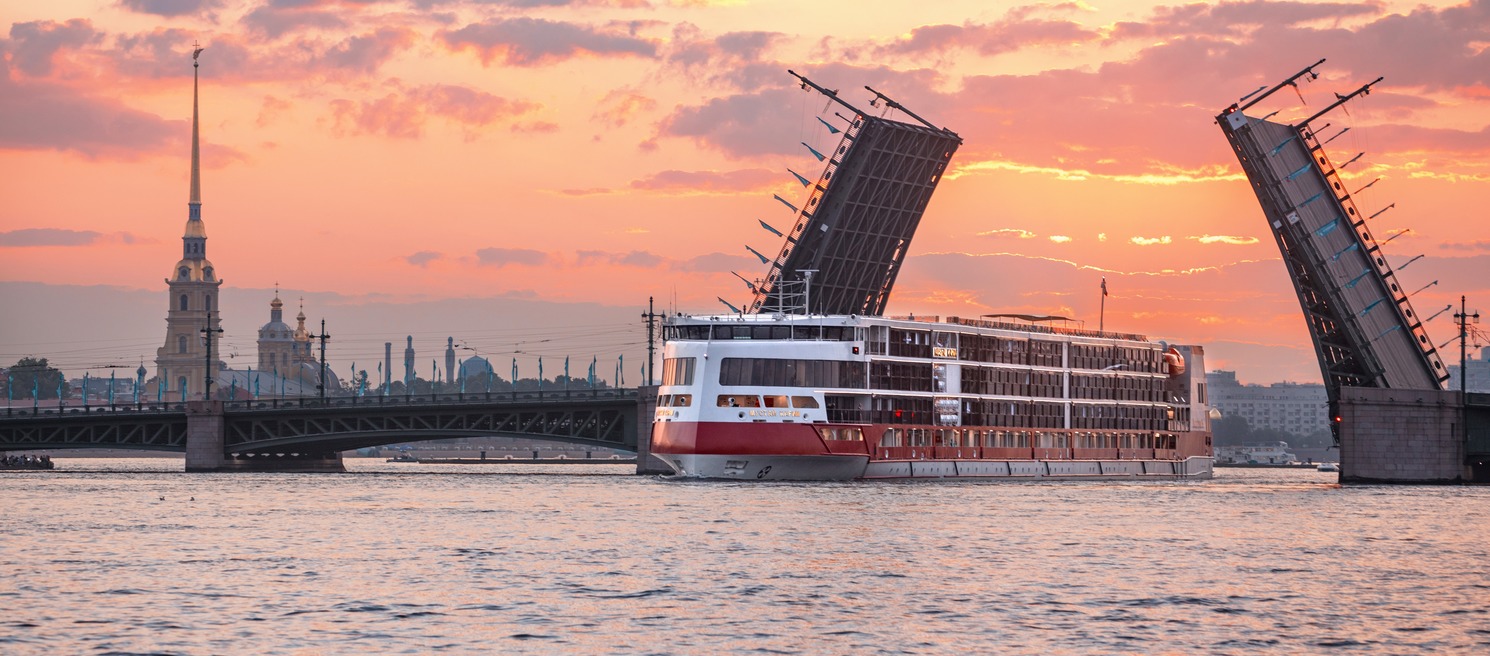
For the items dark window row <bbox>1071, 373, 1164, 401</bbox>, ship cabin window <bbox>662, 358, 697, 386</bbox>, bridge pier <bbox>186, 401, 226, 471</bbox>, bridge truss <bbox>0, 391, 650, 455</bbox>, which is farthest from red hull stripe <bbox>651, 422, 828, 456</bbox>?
bridge pier <bbox>186, 401, 226, 471</bbox>

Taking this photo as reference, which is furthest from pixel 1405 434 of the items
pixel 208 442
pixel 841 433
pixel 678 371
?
pixel 208 442

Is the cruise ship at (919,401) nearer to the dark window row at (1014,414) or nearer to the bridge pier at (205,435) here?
the dark window row at (1014,414)

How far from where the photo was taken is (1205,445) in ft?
327

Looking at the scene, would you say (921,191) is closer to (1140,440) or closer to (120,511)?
(1140,440)

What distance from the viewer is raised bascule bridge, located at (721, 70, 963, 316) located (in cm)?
7638

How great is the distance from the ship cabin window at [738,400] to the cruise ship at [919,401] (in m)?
0.03

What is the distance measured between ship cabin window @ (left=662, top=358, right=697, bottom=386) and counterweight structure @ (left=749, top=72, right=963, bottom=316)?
5.78 meters

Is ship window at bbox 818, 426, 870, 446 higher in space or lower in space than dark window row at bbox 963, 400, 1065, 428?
lower

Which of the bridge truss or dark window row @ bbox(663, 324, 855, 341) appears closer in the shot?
dark window row @ bbox(663, 324, 855, 341)

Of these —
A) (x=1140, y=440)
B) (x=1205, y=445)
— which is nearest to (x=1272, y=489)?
(x=1140, y=440)

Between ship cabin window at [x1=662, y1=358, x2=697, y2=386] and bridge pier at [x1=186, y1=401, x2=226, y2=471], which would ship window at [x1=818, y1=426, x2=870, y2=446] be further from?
bridge pier at [x1=186, y1=401, x2=226, y2=471]

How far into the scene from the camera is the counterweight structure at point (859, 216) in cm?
7638

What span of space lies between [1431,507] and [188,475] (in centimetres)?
5755

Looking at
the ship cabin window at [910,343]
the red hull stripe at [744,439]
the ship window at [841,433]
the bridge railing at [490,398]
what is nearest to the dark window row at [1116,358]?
the ship cabin window at [910,343]
